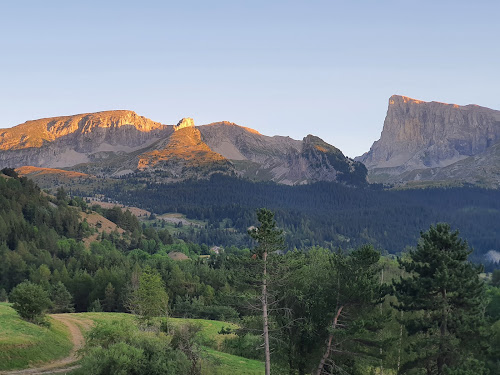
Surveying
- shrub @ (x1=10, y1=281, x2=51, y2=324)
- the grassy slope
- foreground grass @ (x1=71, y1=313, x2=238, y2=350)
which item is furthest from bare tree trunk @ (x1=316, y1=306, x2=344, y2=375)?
shrub @ (x1=10, y1=281, x2=51, y2=324)

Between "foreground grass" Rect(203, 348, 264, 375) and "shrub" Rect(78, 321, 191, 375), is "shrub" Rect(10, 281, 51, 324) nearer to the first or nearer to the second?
"shrub" Rect(78, 321, 191, 375)

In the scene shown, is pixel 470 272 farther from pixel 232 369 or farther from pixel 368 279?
pixel 232 369

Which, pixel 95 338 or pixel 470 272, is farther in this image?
pixel 470 272

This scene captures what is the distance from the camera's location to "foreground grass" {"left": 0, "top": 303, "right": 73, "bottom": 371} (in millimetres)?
62875

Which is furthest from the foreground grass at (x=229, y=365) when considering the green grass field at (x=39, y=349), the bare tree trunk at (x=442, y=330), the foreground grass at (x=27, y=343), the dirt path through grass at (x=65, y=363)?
the bare tree trunk at (x=442, y=330)

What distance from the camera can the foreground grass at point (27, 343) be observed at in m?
62.9

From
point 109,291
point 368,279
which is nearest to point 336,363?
point 368,279

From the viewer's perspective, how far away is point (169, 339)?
57.1 metres

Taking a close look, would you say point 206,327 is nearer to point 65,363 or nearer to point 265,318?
point 65,363

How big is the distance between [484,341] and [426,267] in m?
10.0

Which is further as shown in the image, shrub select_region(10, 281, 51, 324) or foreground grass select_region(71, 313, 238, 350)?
foreground grass select_region(71, 313, 238, 350)

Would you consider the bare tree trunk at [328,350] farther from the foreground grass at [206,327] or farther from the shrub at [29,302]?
the shrub at [29,302]

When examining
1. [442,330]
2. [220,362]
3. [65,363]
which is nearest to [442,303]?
[442,330]

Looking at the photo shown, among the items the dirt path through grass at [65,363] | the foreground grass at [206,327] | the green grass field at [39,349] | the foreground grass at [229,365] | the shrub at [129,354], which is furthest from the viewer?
the foreground grass at [206,327]
